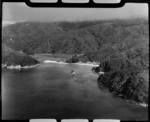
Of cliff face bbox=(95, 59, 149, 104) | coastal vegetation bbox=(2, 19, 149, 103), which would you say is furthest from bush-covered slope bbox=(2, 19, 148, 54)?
cliff face bbox=(95, 59, 149, 104)

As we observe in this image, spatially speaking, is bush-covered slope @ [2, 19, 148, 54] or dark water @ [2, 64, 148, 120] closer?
dark water @ [2, 64, 148, 120]

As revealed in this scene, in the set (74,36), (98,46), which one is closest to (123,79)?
(98,46)

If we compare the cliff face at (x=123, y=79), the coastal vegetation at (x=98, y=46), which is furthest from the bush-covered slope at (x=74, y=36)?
the cliff face at (x=123, y=79)

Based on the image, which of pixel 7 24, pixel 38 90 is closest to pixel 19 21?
pixel 7 24

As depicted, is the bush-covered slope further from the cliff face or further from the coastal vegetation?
the cliff face

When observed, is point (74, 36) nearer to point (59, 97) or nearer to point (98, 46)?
point (98, 46)

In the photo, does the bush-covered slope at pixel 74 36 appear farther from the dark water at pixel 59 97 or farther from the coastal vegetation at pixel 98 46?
the dark water at pixel 59 97

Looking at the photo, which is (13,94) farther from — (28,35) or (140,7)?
(140,7)
